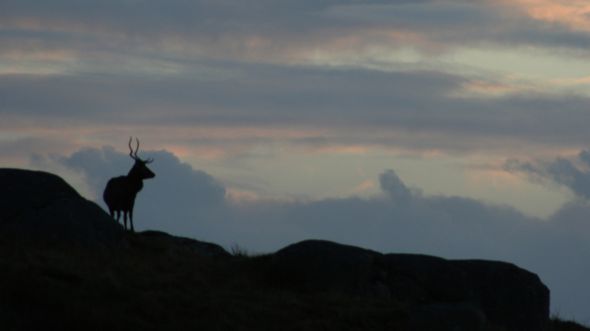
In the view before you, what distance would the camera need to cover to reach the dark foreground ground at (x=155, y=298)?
69.1ft

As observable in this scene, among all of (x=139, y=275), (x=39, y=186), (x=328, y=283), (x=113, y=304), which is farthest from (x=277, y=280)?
(x=39, y=186)

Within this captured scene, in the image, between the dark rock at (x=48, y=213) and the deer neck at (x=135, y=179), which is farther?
the deer neck at (x=135, y=179)

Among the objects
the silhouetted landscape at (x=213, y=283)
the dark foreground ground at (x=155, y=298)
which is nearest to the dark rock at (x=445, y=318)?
the silhouetted landscape at (x=213, y=283)

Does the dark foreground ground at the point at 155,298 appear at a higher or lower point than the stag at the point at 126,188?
lower

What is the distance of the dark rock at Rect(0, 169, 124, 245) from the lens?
90.3 ft

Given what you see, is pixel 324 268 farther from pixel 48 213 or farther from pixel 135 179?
pixel 135 179

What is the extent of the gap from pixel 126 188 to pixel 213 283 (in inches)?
361

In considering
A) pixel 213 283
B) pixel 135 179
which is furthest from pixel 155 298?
pixel 135 179

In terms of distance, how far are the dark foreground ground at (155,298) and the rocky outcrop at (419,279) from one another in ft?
1.85

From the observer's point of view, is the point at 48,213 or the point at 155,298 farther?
the point at 48,213

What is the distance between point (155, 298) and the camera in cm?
2250

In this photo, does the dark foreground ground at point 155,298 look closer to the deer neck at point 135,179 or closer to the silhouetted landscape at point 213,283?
the silhouetted landscape at point 213,283

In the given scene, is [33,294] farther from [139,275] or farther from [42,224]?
[42,224]

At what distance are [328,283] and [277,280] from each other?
3.70 feet
